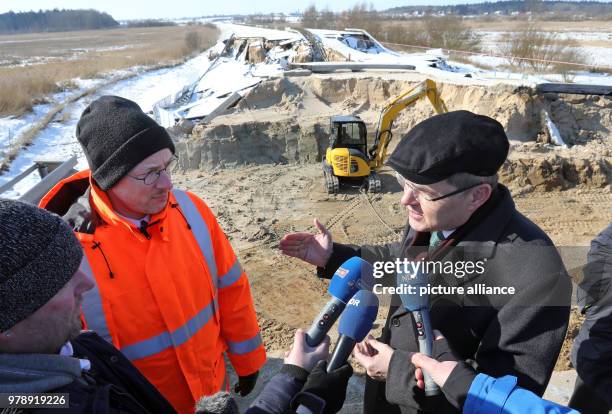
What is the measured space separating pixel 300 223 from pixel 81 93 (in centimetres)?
1977

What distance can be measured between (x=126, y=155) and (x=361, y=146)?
8606 mm

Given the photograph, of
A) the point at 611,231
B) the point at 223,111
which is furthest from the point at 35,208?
the point at 223,111

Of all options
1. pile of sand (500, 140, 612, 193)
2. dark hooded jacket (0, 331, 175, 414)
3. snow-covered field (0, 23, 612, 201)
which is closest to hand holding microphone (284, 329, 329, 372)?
dark hooded jacket (0, 331, 175, 414)

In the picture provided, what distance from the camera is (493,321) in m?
1.81

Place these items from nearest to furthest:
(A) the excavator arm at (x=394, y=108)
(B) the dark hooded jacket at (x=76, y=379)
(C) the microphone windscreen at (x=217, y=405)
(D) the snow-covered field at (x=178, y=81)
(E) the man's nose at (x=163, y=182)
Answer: (B) the dark hooded jacket at (x=76, y=379)
(C) the microphone windscreen at (x=217, y=405)
(E) the man's nose at (x=163, y=182)
(A) the excavator arm at (x=394, y=108)
(D) the snow-covered field at (x=178, y=81)

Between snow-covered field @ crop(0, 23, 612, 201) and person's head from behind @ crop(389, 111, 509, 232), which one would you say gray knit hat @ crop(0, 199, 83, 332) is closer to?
person's head from behind @ crop(389, 111, 509, 232)

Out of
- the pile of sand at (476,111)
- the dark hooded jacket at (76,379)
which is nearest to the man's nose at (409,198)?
the dark hooded jacket at (76,379)

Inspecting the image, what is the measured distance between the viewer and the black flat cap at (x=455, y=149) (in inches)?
69.5

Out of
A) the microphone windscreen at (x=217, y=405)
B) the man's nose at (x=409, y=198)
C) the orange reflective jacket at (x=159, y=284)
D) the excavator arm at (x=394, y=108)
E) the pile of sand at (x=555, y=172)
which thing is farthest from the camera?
the excavator arm at (x=394, y=108)

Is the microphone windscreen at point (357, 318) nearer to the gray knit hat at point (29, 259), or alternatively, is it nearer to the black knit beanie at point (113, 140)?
the gray knit hat at point (29, 259)

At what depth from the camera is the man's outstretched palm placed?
2.65 metres

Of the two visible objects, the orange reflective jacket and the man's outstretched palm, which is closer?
the orange reflective jacket

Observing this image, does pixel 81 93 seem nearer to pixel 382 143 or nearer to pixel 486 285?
pixel 382 143

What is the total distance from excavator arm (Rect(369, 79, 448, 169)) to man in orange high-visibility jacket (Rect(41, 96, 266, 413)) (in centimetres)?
818
